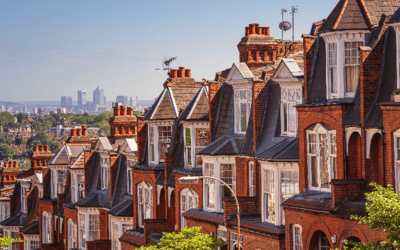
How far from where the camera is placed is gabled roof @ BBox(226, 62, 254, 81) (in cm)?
3654

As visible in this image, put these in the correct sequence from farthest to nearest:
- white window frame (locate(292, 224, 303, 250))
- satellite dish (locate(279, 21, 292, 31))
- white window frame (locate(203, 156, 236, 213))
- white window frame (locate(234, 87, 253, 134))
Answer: satellite dish (locate(279, 21, 292, 31)) < white window frame (locate(203, 156, 236, 213)) < white window frame (locate(234, 87, 253, 134)) < white window frame (locate(292, 224, 303, 250))

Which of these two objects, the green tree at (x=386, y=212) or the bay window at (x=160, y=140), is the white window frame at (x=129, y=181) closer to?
the bay window at (x=160, y=140)

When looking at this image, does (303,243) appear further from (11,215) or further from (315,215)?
(11,215)

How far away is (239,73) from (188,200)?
7766 millimetres

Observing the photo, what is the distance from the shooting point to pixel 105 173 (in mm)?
54219

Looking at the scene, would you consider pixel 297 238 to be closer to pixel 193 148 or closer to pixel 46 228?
pixel 193 148

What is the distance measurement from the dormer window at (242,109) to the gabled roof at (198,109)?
3.60 metres

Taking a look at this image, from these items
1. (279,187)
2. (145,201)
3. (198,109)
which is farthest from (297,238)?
(145,201)

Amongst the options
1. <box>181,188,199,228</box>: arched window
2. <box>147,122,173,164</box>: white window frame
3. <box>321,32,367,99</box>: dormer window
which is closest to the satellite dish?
<box>147,122,173,164</box>: white window frame

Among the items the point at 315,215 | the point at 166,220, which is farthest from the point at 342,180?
the point at 166,220

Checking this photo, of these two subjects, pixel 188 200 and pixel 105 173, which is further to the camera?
pixel 105 173

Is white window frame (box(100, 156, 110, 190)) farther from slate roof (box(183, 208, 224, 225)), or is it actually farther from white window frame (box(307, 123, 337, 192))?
white window frame (box(307, 123, 337, 192))

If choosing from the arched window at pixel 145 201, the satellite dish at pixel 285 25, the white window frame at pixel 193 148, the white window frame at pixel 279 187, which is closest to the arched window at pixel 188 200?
the white window frame at pixel 193 148

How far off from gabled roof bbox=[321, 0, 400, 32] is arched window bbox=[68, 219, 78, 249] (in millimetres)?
33151
